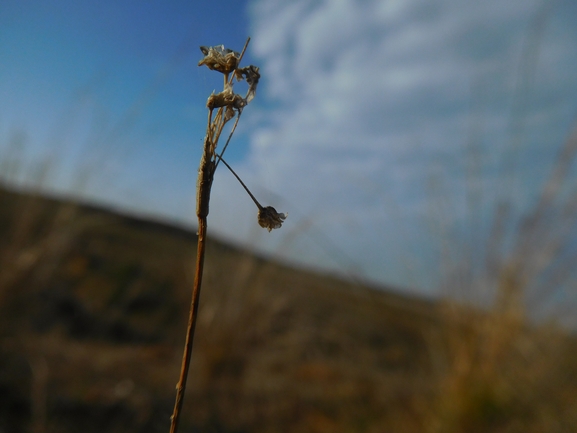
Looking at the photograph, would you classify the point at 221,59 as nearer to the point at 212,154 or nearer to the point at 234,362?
the point at 212,154

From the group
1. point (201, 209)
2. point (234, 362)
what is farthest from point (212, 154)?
point (234, 362)

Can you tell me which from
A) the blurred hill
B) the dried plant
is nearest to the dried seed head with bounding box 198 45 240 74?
the dried plant

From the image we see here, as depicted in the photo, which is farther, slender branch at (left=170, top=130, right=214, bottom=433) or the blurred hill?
the blurred hill

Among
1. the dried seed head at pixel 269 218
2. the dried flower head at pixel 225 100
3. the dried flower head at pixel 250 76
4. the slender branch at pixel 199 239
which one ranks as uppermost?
the dried flower head at pixel 250 76

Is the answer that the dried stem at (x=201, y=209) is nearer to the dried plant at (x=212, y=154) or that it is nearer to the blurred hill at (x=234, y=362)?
the dried plant at (x=212, y=154)

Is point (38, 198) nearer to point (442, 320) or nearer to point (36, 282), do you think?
point (36, 282)

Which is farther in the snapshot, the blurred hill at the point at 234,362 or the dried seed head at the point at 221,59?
the blurred hill at the point at 234,362

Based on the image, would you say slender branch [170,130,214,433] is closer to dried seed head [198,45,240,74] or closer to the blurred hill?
dried seed head [198,45,240,74]

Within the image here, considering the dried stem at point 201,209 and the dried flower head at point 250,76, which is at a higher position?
the dried flower head at point 250,76

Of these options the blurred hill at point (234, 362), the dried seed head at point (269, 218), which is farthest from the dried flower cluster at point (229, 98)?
the blurred hill at point (234, 362)
